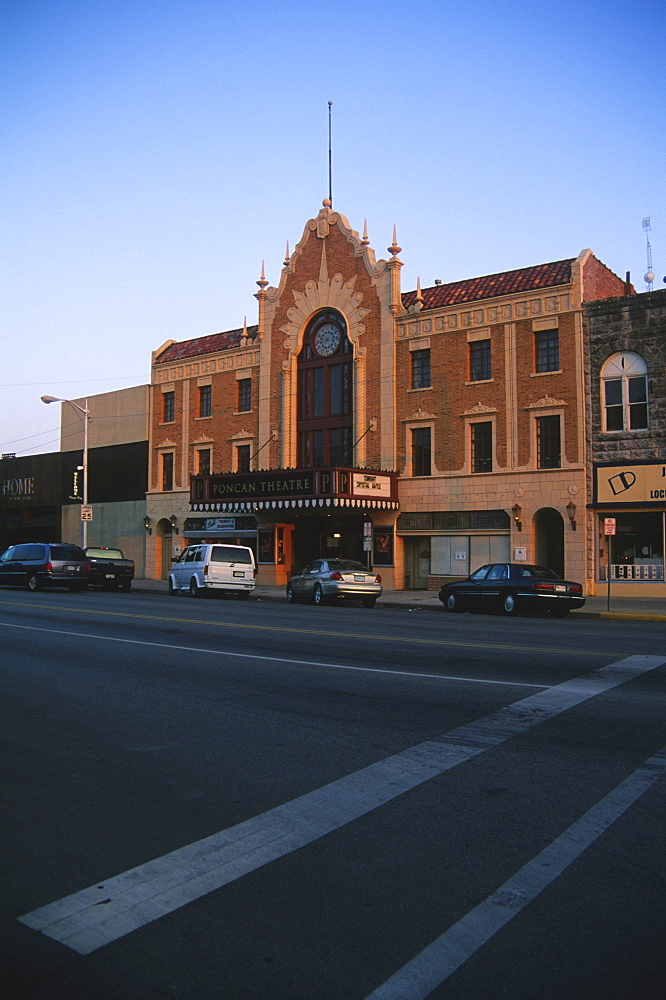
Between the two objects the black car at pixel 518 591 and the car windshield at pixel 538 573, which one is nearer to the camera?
the black car at pixel 518 591

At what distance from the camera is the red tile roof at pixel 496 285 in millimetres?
28625

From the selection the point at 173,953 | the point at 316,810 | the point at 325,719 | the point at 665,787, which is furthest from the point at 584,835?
the point at 325,719

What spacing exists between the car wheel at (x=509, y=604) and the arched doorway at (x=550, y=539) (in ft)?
28.6

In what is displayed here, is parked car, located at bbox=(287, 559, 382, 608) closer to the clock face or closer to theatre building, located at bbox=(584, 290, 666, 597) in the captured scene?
theatre building, located at bbox=(584, 290, 666, 597)

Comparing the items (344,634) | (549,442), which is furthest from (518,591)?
(549,442)

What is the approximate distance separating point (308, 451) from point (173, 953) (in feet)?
105

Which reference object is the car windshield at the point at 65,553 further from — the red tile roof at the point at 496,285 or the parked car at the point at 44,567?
the red tile roof at the point at 496,285

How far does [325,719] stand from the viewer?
735 cm

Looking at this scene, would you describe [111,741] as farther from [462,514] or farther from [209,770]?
[462,514]

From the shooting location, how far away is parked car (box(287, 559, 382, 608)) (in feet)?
79.6

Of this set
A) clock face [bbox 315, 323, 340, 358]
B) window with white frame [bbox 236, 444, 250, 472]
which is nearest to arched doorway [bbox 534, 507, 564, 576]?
clock face [bbox 315, 323, 340, 358]

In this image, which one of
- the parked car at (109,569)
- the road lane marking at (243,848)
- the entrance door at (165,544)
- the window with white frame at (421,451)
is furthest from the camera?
the entrance door at (165,544)

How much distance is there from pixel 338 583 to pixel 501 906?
20558 mm

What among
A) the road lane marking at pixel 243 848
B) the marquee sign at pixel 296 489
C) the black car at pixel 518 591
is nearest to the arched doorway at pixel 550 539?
the marquee sign at pixel 296 489
